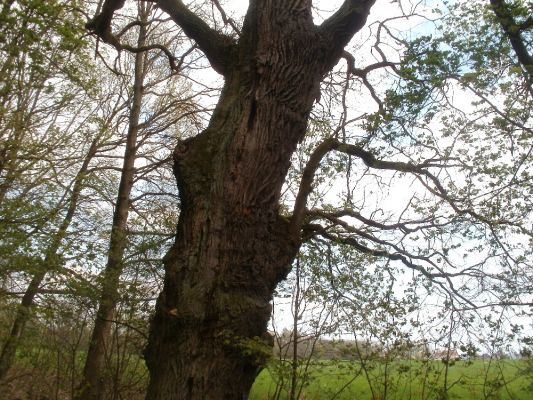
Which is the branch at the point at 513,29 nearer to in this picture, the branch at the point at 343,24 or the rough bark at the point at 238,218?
the branch at the point at 343,24

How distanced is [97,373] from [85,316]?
162 centimetres

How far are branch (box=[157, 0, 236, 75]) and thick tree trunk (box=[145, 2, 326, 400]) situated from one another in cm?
20

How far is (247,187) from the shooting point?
4.30 m

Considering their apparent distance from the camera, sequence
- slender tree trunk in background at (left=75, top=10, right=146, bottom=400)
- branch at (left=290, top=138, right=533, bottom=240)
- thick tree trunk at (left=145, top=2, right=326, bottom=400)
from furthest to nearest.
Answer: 1. slender tree trunk in background at (left=75, top=10, right=146, bottom=400)
2. branch at (left=290, top=138, right=533, bottom=240)
3. thick tree trunk at (left=145, top=2, right=326, bottom=400)

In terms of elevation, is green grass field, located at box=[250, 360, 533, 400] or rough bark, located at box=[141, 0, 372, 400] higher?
rough bark, located at box=[141, 0, 372, 400]

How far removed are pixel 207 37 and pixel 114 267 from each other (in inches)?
162

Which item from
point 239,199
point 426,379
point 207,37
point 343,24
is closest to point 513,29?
point 343,24

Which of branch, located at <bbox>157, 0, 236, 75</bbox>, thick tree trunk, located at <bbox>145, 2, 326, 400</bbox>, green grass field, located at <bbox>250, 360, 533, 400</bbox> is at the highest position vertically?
branch, located at <bbox>157, 0, 236, 75</bbox>

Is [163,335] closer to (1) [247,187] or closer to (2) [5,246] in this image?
(1) [247,187]

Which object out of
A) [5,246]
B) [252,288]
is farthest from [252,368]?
[5,246]

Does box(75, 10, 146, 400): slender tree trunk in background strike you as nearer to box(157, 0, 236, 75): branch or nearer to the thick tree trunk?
box(157, 0, 236, 75): branch

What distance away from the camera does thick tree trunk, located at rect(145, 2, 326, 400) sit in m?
3.83

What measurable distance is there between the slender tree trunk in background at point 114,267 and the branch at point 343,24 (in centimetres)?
333

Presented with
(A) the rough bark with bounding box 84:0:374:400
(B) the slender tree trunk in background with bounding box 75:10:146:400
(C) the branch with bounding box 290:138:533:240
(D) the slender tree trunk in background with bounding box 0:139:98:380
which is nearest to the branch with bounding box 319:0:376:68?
(A) the rough bark with bounding box 84:0:374:400
